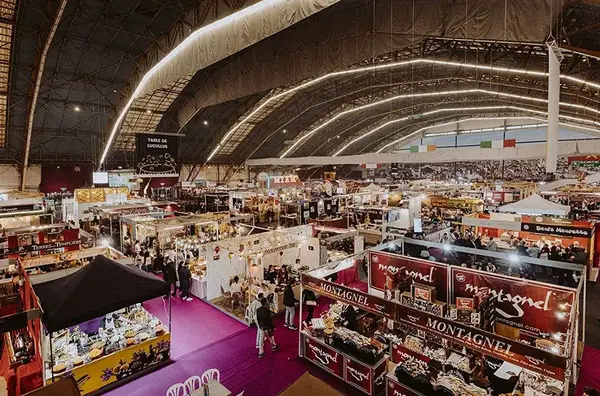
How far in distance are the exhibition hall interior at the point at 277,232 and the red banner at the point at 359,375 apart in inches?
1.5

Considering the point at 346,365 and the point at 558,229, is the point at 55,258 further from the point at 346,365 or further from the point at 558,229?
the point at 558,229

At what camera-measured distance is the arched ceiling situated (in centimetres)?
866

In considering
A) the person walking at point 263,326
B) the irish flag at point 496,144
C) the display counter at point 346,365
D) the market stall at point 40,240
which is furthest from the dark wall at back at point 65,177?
the irish flag at point 496,144

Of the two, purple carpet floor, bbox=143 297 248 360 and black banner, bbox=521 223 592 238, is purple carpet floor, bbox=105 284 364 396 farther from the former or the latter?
black banner, bbox=521 223 592 238

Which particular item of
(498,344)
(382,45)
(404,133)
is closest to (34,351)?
(498,344)

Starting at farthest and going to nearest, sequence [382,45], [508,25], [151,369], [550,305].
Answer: [382,45]
[508,25]
[151,369]
[550,305]

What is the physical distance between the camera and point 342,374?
18.7 ft

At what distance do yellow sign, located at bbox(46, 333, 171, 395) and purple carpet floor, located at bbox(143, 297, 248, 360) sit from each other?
1.42ft

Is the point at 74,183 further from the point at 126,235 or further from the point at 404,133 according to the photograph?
the point at 404,133

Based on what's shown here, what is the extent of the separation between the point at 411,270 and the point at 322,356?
2.78 meters

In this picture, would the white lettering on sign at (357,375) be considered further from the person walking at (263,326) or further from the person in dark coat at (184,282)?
the person in dark coat at (184,282)

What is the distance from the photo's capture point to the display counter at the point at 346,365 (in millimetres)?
5270

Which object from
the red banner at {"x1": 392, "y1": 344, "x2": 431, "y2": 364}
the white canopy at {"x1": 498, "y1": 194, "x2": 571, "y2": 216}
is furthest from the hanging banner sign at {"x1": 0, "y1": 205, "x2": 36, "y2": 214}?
the white canopy at {"x1": 498, "y1": 194, "x2": 571, "y2": 216}

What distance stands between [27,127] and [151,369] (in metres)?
17.8
